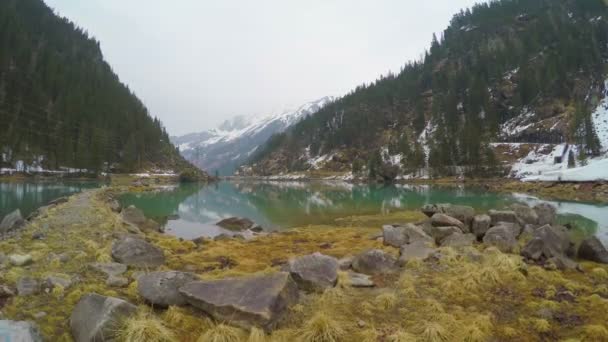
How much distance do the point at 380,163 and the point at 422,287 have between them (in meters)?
135

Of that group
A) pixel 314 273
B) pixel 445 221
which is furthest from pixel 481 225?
pixel 314 273

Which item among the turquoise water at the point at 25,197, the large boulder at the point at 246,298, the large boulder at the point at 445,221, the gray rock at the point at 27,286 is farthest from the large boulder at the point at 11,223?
the large boulder at the point at 445,221

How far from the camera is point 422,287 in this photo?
442 inches

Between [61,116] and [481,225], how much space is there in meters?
150

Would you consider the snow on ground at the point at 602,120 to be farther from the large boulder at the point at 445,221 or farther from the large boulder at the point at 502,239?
the large boulder at the point at 502,239

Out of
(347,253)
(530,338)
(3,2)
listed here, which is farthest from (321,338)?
(3,2)

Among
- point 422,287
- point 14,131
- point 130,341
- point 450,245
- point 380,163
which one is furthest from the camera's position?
point 380,163

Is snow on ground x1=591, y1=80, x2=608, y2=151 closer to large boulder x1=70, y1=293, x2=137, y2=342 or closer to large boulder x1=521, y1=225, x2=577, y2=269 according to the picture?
large boulder x1=521, y1=225, x2=577, y2=269

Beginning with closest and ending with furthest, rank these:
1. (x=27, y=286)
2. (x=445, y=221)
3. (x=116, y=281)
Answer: (x=27, y=286), (x=116, y=281), (x=445, y=221)

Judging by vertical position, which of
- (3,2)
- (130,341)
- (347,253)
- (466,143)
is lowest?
(347,253)

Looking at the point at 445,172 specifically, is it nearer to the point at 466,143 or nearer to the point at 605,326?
the point at 466,143

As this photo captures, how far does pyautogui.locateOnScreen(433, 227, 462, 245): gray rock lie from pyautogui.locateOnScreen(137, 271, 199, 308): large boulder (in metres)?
14.0

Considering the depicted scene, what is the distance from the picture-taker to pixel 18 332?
20.0 feet

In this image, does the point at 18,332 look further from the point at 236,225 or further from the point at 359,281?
the point at 236,225
